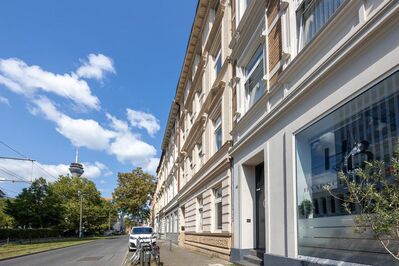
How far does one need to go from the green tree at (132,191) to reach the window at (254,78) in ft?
199

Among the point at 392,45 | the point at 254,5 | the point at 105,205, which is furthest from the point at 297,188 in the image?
the point at 105,205

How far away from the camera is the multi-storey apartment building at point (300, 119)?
6.23 m

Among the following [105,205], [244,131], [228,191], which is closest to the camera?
[244,131]

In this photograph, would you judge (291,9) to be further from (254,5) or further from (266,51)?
(254,5)

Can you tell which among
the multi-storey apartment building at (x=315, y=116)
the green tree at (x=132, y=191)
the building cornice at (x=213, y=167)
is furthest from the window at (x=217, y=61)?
the green tree at (x=132, y=191)

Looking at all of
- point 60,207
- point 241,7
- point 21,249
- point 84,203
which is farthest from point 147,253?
point 84,203

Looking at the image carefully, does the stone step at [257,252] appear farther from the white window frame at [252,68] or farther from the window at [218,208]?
the white window frame at [252,68]

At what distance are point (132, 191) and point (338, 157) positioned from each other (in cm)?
6737

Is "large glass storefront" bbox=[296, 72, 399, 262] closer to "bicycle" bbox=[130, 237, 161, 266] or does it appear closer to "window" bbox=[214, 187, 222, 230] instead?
"bicycle" bbox=[130, 237, 161, 266]

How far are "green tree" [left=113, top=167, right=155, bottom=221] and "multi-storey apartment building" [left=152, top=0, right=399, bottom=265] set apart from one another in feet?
183

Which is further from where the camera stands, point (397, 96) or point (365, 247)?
point (365, 247)

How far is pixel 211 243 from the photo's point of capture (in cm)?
1805

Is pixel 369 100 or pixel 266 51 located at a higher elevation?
pixel 266 51

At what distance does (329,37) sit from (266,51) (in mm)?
3864
